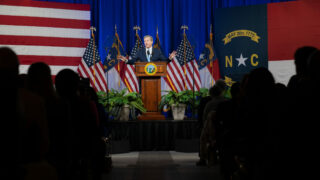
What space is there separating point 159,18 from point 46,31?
2977 millimetres

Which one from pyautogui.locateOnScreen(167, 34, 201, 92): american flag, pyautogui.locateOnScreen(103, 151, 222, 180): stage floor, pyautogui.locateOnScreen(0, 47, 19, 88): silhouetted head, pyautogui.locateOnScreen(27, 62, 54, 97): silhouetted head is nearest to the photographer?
pyautogui.locateOnScreen(0, 47, 19, 88): silhouetted head

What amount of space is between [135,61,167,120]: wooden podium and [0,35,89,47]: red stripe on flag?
2.35 metres

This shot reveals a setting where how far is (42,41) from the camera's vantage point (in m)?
10.2

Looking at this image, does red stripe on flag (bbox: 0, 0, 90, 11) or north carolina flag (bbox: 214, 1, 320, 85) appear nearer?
north carolina flag (bbox: 214, 1, 320, 85)

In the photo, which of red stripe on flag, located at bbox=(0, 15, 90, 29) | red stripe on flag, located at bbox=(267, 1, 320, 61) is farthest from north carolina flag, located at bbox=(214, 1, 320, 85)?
red stripe on flag, located at bbox=(0, 15, 90, 29)

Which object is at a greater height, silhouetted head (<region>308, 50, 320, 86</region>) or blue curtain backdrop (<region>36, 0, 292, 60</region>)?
blue curtain backdrop (<region>36, 0, 292, 60</region>)

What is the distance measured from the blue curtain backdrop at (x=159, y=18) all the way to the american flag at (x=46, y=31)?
0.57 metres

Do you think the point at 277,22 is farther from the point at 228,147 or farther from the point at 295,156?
the point at 295,156

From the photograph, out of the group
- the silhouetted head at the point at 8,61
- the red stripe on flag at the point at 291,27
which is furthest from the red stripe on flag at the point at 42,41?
the silhouetted head at the point at 8,61

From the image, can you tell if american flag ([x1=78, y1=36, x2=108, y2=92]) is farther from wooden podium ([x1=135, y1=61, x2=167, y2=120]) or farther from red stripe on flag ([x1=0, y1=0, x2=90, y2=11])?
wooden podium ([x1=135, y1=61, x2=167, y2=120])

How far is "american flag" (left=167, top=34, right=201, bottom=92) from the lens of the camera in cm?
968

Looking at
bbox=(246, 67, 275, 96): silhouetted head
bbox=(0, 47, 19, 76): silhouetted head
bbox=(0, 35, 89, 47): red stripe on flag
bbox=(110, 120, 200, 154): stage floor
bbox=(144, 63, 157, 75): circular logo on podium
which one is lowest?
bbox=(110, 120, 200, 154): stage floor

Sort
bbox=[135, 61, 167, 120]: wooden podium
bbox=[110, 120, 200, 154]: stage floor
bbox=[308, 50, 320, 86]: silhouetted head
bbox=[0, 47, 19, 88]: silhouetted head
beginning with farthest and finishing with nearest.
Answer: bbox=[135, 61, 167, 120]: wooden podium, bbox=[110, 120, 200, 154]: stage floor, bbox=[308, 50, 320, 86]: silhouetted head, bbox=[0, 47, 19, 88]: silhouetted head

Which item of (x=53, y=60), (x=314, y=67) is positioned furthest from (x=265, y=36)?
Result: (x=314, y=67)
